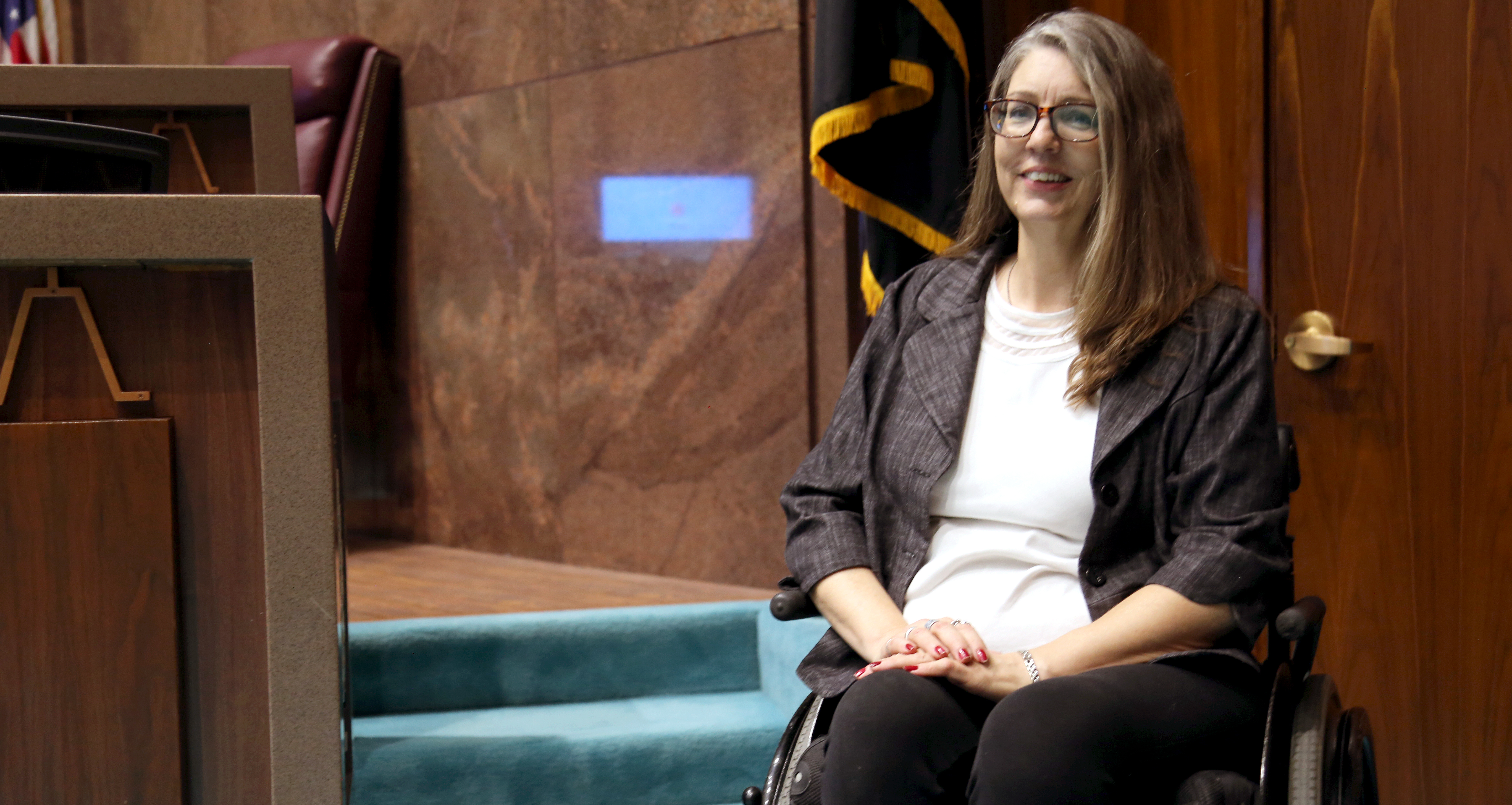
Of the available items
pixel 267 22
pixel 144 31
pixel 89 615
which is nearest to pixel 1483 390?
pixel 89 615

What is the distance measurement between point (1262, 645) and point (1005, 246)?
3.65 ft

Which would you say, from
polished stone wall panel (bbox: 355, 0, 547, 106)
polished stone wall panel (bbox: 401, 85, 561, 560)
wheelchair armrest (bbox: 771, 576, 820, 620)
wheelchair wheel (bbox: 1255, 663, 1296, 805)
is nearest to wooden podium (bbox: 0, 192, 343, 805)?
wheelchair armrest (bbox: 771, 576, 820, 620)

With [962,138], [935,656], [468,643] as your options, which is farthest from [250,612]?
[962,138]

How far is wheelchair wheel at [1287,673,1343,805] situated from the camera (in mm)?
1211

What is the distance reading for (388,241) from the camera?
3.79m

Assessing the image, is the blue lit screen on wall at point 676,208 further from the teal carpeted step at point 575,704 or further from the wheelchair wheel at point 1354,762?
the wheelchair wheel at point 1354,762

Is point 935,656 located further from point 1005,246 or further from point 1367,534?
point 1367,534

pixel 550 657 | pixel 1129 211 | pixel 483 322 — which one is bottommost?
pixel 550 657

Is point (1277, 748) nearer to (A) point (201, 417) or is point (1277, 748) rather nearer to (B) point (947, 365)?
(B) point (947, 365)

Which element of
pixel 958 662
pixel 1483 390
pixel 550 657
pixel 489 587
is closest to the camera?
pixel 958 662

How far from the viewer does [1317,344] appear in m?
2.09

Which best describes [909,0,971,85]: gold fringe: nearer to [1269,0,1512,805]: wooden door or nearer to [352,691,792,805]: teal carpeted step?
[1269,0,1512,805]: wooden door

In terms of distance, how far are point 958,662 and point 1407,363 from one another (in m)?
1.11

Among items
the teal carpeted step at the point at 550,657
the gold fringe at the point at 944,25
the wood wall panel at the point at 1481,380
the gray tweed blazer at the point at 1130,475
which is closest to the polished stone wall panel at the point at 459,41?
the gold fringe at the point at 944,25
